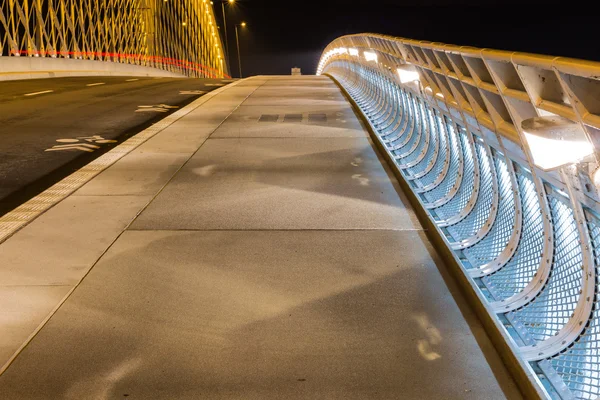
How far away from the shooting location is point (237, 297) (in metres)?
5.07

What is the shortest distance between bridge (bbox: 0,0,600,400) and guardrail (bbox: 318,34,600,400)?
0.02 m

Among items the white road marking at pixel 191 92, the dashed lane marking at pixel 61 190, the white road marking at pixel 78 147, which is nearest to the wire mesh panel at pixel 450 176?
the dashed lane marking at pixel 61 190

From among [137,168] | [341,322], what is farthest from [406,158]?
[341,322]

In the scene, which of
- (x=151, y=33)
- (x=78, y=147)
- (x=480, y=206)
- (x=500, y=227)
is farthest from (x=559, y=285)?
(x=151, y=33)

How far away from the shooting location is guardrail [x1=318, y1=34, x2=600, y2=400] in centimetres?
340

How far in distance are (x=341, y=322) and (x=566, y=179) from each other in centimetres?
174

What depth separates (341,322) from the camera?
Result: 4652 millimetres

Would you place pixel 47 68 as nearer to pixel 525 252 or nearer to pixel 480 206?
pixel 480 206

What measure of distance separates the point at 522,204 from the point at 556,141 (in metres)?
1.58

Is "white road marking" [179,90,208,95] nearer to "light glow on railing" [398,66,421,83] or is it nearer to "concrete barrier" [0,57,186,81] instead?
"concrete barrier" [0,57,186,81]

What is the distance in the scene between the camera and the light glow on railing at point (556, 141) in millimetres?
3182

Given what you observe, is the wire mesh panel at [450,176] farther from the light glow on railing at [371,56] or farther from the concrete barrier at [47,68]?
the concrete barrier at [47,68]

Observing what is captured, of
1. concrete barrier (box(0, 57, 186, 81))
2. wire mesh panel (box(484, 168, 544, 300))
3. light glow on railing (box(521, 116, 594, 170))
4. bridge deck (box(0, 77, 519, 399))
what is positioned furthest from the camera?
concrete barrier (box(0, 57, 186, 81))

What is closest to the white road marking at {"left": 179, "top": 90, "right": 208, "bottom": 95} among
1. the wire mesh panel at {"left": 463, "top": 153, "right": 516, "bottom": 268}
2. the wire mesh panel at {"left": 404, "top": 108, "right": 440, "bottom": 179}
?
the wire mesh panel at {"left": 404, "top": 108, "right": 440, "bottom": 179}
